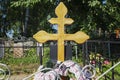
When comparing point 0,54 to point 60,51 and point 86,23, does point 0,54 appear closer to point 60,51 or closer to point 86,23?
point 86,23

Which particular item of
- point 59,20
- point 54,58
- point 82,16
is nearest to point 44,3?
point 82,16

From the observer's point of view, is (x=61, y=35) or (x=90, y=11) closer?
(x=61, y=35)

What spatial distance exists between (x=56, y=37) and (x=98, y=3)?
13.2m

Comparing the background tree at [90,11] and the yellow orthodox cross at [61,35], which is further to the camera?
the background tree at [90,11]

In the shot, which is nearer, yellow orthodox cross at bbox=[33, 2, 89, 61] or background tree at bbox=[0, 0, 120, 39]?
yellow orthodox cross at bbox=[33, 2, 89, 61]

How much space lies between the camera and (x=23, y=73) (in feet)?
39.7

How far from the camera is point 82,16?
58.3 feet

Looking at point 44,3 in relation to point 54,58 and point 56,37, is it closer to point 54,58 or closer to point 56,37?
point 54,58

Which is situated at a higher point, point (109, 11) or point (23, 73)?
point (109, 11)

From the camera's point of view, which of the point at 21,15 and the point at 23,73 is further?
the point at 21,15

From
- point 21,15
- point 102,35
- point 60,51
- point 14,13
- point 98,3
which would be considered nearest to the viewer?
point 60,51

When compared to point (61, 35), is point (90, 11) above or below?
below

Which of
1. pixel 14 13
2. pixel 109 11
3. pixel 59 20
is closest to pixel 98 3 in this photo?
pixel 109 11

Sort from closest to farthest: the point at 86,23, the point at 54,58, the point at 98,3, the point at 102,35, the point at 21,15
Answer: the point at 54,58
the point at 98,3
the point at 86,23
the point at 102,35
the point at 21,15
